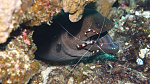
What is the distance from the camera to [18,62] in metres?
2.34

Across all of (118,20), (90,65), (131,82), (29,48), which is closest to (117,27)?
(118,20)

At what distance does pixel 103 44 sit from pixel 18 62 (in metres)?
2.18

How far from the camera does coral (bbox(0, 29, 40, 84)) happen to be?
7.18ft

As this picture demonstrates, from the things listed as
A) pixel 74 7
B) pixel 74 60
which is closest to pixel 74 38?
pixel 74 60

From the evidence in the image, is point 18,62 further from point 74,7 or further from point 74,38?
point 74,38

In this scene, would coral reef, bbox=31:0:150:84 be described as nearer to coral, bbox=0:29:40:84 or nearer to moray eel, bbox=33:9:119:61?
moray eel, bbox=33:9:119:61

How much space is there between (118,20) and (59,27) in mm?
3183

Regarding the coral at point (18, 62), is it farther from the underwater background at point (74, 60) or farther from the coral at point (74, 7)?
the coral at point (74, 7)

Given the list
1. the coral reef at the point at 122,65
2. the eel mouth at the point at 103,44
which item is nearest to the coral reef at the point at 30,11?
the eel mouth at the point at 103,44

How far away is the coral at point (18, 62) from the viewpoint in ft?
7.18

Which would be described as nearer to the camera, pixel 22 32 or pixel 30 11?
pixel 30 11

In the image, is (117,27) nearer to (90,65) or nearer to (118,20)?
(118,20)

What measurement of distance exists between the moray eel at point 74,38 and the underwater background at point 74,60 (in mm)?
266

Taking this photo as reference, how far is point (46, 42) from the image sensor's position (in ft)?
13.1
